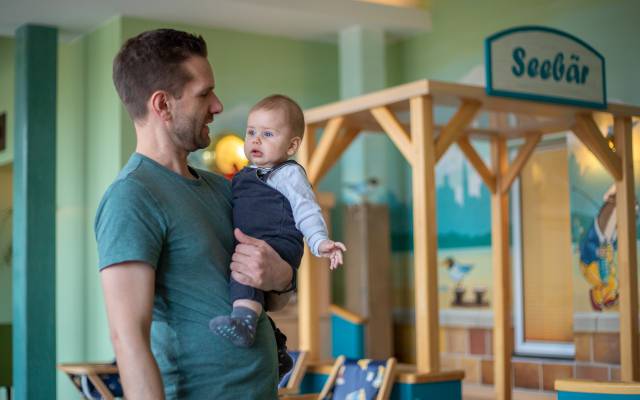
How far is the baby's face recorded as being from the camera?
9.92ft

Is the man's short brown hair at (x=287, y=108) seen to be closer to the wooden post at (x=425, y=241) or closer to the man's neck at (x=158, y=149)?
the man's neck at (x=158, y=149)

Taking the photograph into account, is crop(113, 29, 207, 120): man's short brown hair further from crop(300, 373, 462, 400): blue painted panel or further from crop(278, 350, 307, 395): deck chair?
crop(278, 350, 307, 395): deck chair

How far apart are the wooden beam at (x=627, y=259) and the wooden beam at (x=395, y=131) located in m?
2.12

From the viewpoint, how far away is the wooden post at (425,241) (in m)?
6.50

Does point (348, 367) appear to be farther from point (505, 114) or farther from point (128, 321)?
point (128, 321)

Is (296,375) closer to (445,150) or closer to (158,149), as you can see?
(445,150)

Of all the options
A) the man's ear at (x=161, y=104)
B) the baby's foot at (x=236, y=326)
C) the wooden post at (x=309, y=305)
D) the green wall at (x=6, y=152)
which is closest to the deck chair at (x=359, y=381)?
the wooden post at (x=309, y=305)

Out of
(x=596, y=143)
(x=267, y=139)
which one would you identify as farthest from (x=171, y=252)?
(x=596, y=143)

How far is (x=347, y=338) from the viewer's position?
10.3 metres

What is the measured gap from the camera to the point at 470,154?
28.2ft

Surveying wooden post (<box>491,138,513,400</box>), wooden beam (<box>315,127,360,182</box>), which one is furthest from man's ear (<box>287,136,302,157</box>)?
wooden post (<box>491,138,513,400</box>)

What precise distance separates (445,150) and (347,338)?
3.97 meters

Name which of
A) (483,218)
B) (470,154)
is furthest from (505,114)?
(483,218)

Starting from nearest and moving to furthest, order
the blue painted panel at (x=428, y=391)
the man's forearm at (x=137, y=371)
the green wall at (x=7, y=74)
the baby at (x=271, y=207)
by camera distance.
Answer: the man's forearm at (x=137, y=371) < the baby at (x=271, y=207) < the blue painted panel at (x=428, y=391) < the green wall at (x=7, y=74)
